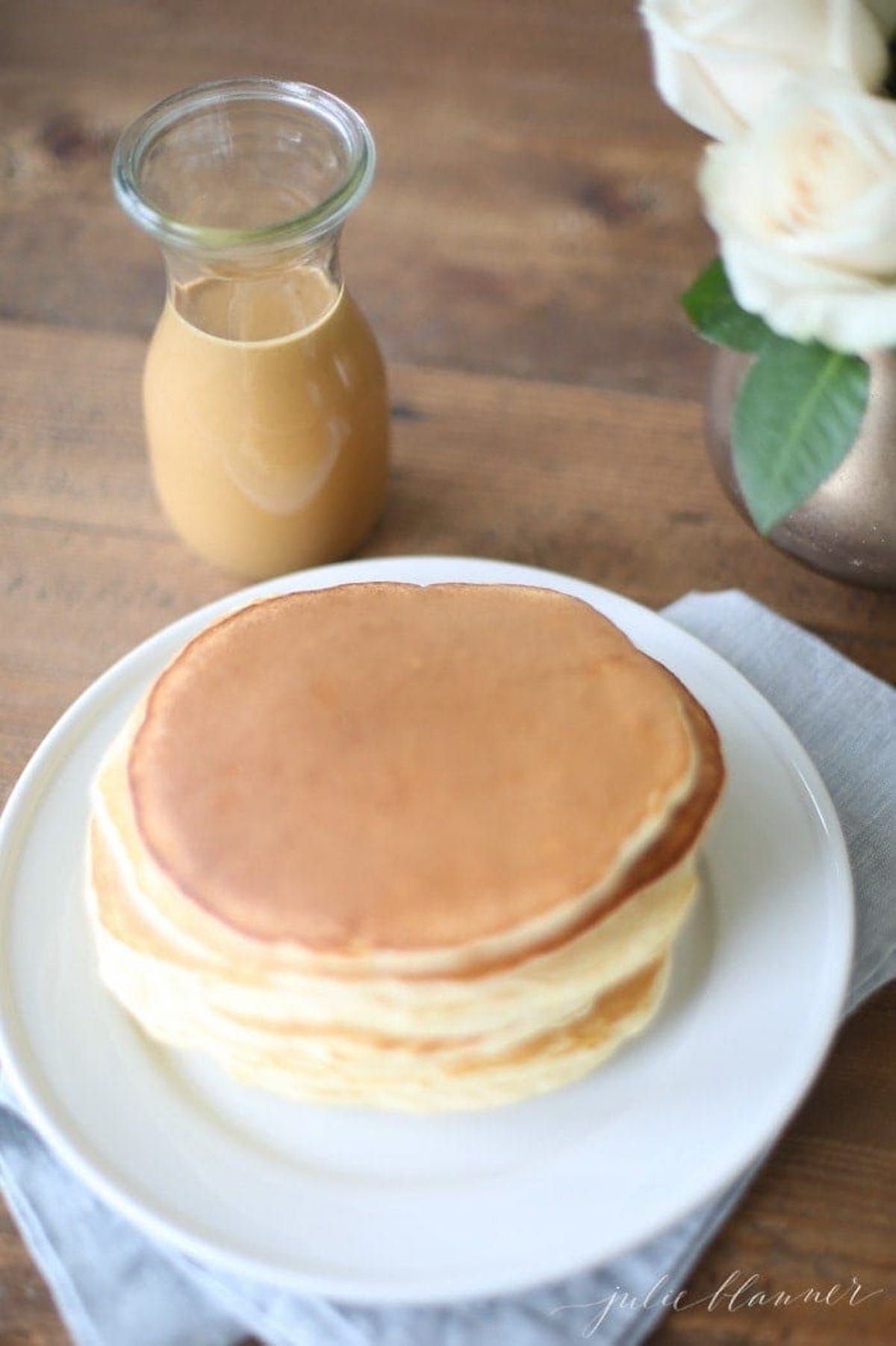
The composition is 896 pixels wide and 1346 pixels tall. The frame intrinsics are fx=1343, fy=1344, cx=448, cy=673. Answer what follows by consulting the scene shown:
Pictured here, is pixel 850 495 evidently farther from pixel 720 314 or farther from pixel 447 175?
pixel 447 175

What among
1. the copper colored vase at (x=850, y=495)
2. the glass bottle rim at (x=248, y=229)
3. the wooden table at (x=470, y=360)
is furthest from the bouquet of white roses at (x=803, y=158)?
the wooden table at (x=470, y=360)

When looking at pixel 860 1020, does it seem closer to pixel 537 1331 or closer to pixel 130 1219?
pixel 537 1331

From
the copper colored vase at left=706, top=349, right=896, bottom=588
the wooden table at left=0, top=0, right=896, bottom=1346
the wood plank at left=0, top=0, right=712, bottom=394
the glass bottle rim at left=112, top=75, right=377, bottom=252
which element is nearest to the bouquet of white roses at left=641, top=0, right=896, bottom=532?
the copper colored vase at left=706, top=349, right=896, bottom=588

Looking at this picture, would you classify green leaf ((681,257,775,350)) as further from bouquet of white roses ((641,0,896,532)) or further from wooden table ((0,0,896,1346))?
wooden table ((0,0,896,1346))

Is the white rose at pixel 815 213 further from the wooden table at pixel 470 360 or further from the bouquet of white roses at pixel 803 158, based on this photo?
the wooden table at pixel 470 360

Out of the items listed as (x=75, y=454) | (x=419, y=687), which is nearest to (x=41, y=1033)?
(x=419, y=687)

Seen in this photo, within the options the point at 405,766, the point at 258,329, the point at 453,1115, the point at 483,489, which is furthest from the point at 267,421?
the point at 453,1115

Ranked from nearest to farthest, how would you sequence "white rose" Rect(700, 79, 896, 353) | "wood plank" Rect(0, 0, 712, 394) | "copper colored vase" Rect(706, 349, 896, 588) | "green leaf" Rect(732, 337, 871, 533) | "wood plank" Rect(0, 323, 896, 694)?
"white rose" Rect(700, 79, 896, 353) < "green leaf" Rect(732, 337, 871, 533) < "copper colored vase" Rect(706, 349, 896, 588) < "wood plank" Rect(0, 323, 896, 694) < "wood plank" Rect(0, 0, 712, 394)
